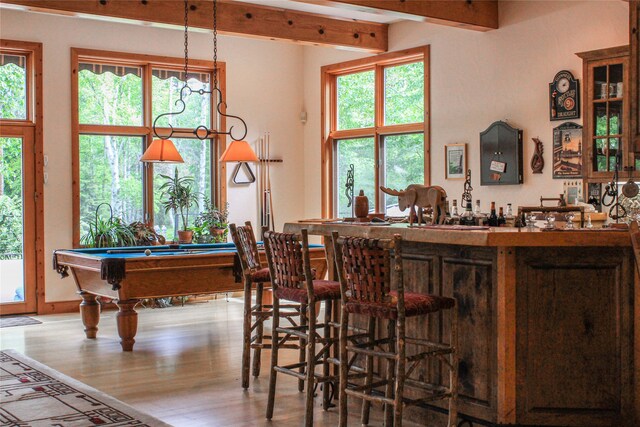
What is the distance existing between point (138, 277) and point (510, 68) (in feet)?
13.8

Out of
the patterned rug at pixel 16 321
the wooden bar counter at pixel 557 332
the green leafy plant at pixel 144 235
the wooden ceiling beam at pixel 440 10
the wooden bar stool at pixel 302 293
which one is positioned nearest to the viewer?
the wooden bar counter at pixel 557 332

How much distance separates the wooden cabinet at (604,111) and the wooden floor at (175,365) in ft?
10.6

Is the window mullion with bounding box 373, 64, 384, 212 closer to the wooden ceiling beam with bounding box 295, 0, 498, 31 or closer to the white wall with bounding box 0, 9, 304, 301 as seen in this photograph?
the white wall with bounding box 0, 9, 304, 301

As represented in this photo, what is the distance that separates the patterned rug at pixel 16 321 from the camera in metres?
8.50

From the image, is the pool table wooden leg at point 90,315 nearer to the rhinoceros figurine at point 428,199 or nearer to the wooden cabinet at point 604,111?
the rhinoceros figurine at point 428,199

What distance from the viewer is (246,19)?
8.98m

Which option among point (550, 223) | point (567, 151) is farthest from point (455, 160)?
point (550, 223)

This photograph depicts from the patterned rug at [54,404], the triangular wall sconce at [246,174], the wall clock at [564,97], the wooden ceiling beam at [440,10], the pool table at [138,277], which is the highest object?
the wooden ceiling beam at [440,10]

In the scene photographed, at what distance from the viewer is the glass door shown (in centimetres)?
912

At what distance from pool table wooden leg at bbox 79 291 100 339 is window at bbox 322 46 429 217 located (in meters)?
3.84

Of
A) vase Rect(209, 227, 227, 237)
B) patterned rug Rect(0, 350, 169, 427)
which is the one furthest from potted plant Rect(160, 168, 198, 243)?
patterned rug Rect(0, 350, 169, 427)

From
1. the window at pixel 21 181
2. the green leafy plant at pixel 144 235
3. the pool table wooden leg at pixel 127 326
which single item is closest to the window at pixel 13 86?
the window at pixel 21 181

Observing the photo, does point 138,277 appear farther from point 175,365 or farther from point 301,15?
point 301,15

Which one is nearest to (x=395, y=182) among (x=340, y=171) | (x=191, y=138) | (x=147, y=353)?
(x=340, y=171)
